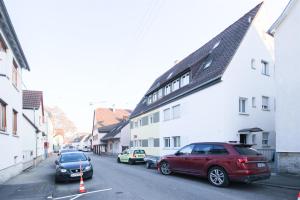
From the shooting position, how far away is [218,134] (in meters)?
16.6

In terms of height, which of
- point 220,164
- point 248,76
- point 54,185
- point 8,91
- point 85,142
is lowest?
point 85,142

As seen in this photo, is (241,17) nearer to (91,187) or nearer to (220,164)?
(220,164)

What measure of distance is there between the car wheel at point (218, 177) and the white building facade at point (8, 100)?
9.12m

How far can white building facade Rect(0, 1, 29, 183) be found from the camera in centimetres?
1210

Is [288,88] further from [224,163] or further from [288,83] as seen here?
[224,163]

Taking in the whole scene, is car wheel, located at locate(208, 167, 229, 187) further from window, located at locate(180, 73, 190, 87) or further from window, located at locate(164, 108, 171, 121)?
window, located at locate(164, 108, 171, 121)

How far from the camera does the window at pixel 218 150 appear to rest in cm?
1076

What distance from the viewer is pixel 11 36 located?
13.4 m

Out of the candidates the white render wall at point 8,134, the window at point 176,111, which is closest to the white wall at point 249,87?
the window at point 176,111

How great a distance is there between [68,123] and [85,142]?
11.3m

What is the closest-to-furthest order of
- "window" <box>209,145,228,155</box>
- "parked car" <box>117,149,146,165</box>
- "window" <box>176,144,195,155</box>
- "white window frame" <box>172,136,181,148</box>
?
"window" <box>209,145,228,155</box> < "window" <box>176,144,195,155</box> < "white window frame" <box>172,136,181,148</box> < "parked car" <box>117,149,146,165</box>

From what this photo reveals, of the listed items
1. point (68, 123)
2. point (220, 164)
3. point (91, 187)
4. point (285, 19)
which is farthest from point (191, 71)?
point (68, 123)

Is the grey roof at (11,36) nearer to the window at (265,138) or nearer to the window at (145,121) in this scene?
the window at (145,121)

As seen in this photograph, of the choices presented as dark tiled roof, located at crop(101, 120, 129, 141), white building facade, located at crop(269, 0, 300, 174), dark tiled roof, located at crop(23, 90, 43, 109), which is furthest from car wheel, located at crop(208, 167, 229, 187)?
dark tiled roof, located at crop(101, 120, 129, 141)
